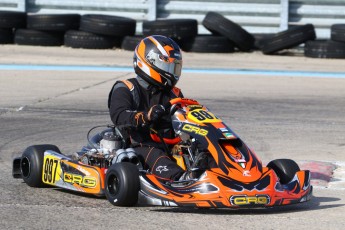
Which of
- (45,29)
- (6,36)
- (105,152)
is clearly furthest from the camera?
(6,36)

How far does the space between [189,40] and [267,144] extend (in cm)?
838

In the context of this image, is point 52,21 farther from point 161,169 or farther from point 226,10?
point 161,169

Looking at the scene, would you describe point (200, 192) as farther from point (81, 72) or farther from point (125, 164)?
point (81, 72)

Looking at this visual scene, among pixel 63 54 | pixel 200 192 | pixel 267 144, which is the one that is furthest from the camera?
pixel 63 54

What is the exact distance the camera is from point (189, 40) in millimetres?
16734

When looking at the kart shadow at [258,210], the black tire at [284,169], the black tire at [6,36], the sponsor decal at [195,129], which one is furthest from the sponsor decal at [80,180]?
the black tire at [6,36]

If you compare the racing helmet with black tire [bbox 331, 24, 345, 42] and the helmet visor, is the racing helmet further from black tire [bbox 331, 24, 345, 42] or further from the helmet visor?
black tire [bbox 331, 24, 345, 42]

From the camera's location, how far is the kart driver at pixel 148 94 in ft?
19.9

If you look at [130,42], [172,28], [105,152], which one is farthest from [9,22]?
[105,152]

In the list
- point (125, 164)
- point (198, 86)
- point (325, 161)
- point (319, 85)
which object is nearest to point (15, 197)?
point (125, 164)

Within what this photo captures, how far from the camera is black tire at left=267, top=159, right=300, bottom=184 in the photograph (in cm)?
596

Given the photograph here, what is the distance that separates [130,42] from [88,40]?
0.82m

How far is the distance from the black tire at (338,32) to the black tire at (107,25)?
3651 mm

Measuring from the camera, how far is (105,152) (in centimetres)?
622
